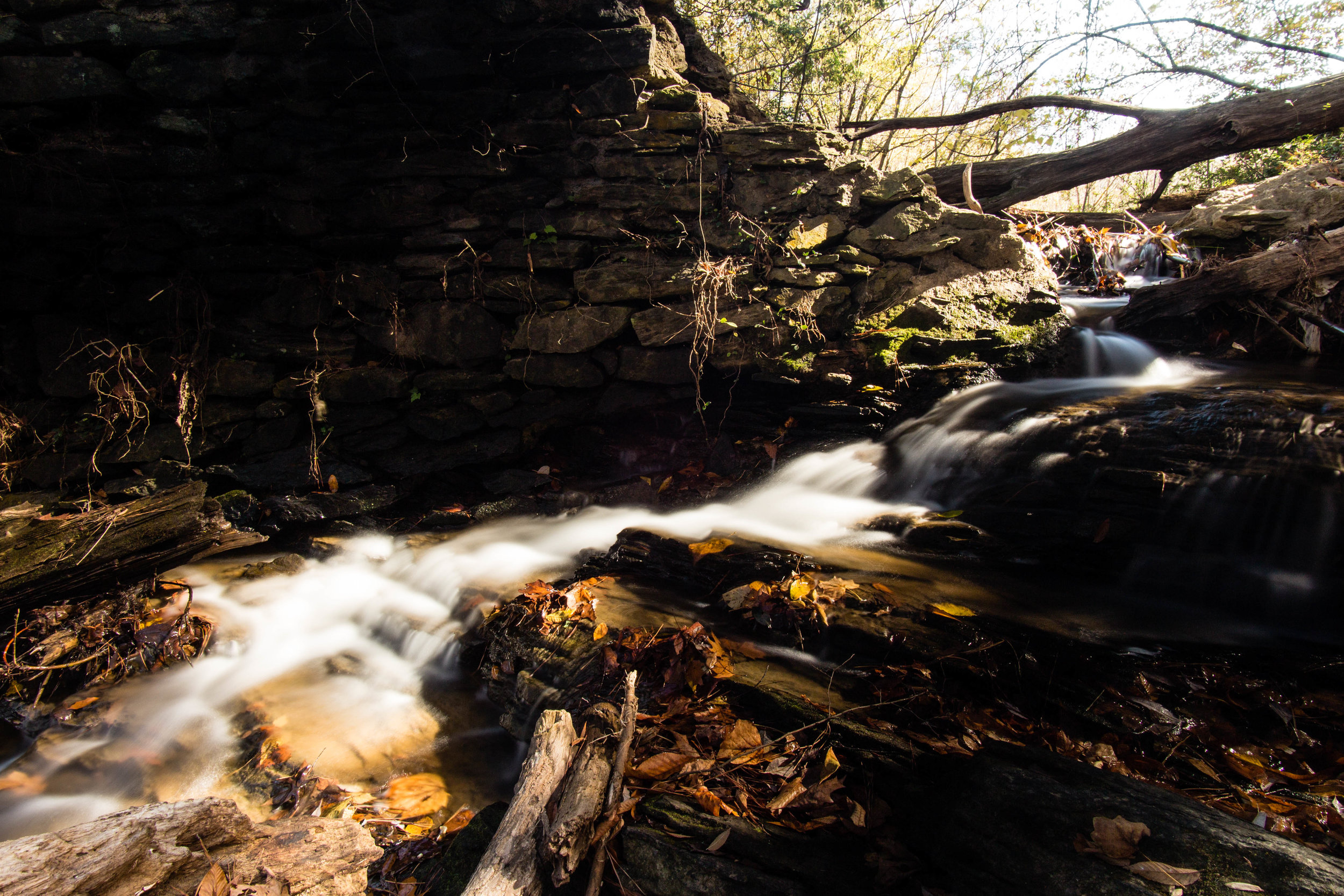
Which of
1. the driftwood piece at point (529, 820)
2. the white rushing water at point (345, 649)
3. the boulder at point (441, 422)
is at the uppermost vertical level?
the boulder at point (441, 422)

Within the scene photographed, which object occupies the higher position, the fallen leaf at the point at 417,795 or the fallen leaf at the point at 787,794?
the fallen leaf at the point at 787,794

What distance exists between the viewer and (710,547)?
3764 millimetres

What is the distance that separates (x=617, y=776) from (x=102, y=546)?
389 centimetres

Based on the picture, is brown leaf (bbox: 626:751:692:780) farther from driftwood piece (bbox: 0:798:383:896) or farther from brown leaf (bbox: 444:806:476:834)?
driftwood piece (bbox: 0:798:383:896)

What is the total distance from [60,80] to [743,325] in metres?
5.88

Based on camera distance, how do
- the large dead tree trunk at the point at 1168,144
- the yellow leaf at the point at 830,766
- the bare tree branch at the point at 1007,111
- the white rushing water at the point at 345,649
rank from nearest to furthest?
the yellow leaf at the point at 830,766 < the white rushing water at the point at 345,649 < the large dead tree trunk at the point at 1168,144 < the bare tree branch at the point at 1007,111

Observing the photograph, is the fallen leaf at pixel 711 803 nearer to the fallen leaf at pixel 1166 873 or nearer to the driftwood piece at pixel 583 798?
the driftwood piece at pixel 583 798

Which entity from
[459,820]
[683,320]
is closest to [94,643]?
[459,820]

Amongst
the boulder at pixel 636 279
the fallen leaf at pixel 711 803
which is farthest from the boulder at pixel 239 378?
the fallen leaf at pixel 711 803

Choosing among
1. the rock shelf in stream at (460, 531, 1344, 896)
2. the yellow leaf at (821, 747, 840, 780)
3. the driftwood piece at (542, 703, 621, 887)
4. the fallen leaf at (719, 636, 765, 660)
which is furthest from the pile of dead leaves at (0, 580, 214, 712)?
the yellow leaf at (821, 747, 840, 780)

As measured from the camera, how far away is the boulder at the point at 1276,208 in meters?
5.77

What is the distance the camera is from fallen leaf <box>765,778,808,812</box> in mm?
2025

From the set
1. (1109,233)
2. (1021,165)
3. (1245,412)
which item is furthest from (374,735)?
(1109,233)

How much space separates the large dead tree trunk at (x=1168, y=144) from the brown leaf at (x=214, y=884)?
774 cm
